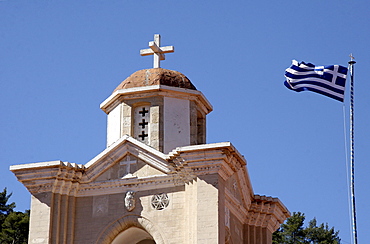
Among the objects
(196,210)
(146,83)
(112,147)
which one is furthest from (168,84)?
(196,210)

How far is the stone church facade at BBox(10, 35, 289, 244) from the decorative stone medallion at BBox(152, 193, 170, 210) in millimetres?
29

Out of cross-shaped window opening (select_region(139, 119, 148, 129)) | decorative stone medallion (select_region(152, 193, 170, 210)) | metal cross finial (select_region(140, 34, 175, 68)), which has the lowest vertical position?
decorative stone medallion (select_region(152, 193, 170, 210))

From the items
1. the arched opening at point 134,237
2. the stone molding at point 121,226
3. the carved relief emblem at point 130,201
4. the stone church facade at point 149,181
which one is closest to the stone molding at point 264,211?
the stone church facade at point 149,181

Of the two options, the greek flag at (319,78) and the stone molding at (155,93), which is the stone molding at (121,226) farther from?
the greek flag at (319,78)

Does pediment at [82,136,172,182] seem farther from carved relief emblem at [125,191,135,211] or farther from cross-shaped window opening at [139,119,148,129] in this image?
cross-shaped window opening at [139,119,148,129]

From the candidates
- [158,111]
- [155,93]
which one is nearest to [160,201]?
[158,111]

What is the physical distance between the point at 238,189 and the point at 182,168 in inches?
117

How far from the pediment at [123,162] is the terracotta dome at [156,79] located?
218 cm

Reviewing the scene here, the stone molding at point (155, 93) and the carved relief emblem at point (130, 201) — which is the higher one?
the stone molding at point (155, 93)

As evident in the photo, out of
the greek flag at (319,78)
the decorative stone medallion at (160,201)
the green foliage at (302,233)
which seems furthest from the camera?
the green foliage at (302,233)

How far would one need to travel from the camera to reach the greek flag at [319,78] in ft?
87.1

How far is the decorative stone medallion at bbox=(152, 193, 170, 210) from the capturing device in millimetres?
27922

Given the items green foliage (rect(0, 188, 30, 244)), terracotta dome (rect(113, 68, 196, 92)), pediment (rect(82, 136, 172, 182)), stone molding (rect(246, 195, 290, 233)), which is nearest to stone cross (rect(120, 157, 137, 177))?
pediment (rect(82, 136, 172, 182))

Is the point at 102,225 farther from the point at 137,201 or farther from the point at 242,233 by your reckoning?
the point at 242,233
